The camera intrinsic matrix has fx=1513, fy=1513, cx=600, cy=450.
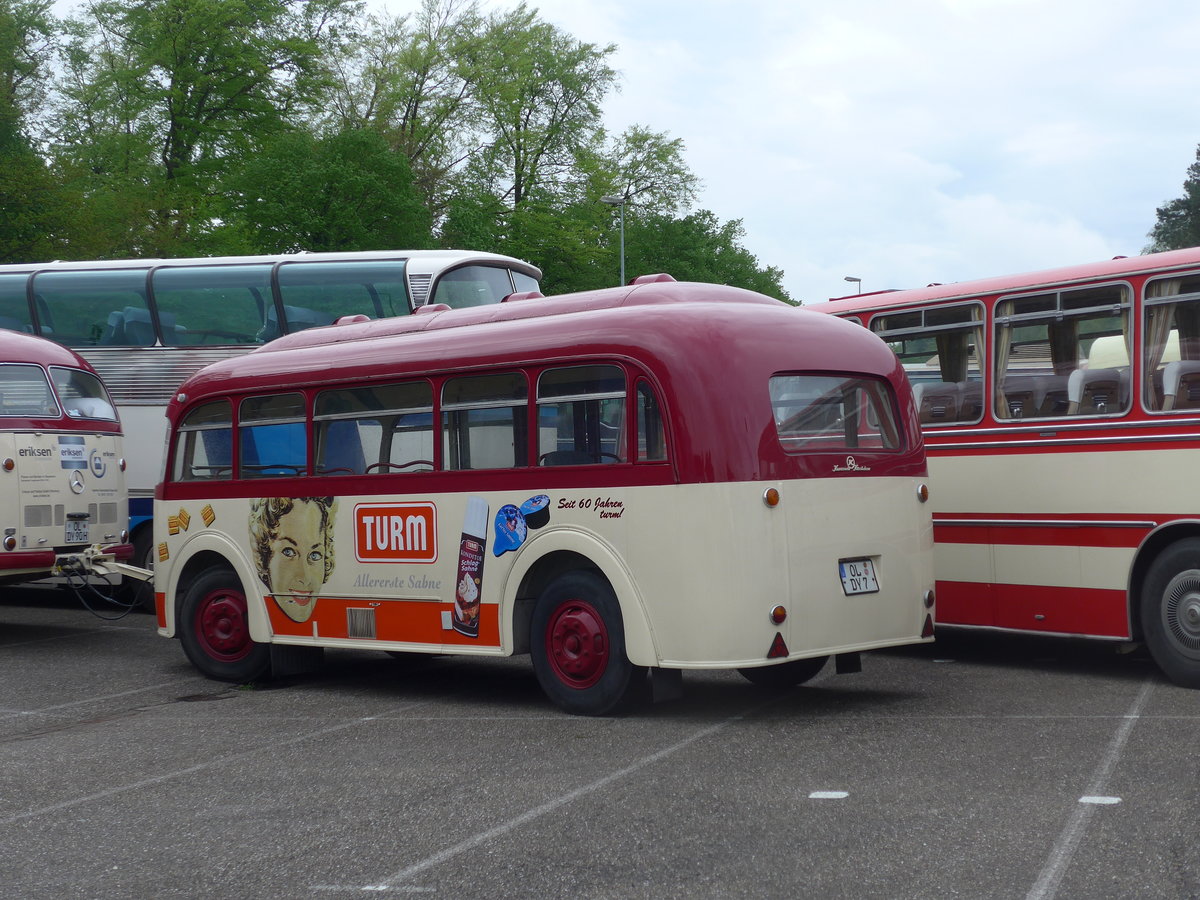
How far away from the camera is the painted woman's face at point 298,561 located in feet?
36.6

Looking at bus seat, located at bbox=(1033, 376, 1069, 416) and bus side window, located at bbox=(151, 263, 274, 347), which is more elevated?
bus side window, located at bbox=(151, 263, 274, 347)

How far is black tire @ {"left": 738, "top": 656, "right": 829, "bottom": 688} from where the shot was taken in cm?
1030

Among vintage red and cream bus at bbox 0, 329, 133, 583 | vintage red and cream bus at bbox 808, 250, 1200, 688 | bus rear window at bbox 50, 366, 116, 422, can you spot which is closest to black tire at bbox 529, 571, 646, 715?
vintage red and cream bus at bbox 808, 250, 1200, 688

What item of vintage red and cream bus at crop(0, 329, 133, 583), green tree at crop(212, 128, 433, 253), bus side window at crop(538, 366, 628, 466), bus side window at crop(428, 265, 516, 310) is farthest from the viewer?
green tree at crop(212, 128, 433, 253)

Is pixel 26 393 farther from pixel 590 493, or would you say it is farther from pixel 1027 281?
pixel 1027 281

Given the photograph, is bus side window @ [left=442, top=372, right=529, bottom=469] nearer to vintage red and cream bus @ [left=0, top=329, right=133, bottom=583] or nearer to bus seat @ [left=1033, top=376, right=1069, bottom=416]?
bus seat @ [left=1033, top=376, right=1069, bottom=416]

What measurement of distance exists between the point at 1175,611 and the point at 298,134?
33.1 m

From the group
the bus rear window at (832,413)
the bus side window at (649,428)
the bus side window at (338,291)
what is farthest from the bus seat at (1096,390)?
the bus side window at (338,291)


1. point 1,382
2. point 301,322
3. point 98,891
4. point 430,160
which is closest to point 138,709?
point 98,891

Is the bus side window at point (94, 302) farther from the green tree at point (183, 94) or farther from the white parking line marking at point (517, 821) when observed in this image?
the green tree at point (183, 94)

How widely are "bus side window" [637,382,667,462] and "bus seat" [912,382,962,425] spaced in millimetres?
3268

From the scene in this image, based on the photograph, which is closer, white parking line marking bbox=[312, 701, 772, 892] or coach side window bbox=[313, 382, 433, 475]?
white parking line marking bbox=[312, 701, 772, 892]

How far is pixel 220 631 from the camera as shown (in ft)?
39.0

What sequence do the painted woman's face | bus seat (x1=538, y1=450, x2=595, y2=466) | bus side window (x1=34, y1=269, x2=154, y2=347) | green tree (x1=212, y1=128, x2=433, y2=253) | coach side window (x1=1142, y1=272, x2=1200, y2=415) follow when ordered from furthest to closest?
green tree (x1=212, y1=128, x2=433, y2=253)
bus side window (x1=34, y1=269, x2=154, y2=347)
the painted woman's face
coach side window (x1=1142, y1=272, x2=1200, y2=415)
bus seat (x1=538, y1=450, x2=595, y2=466)
